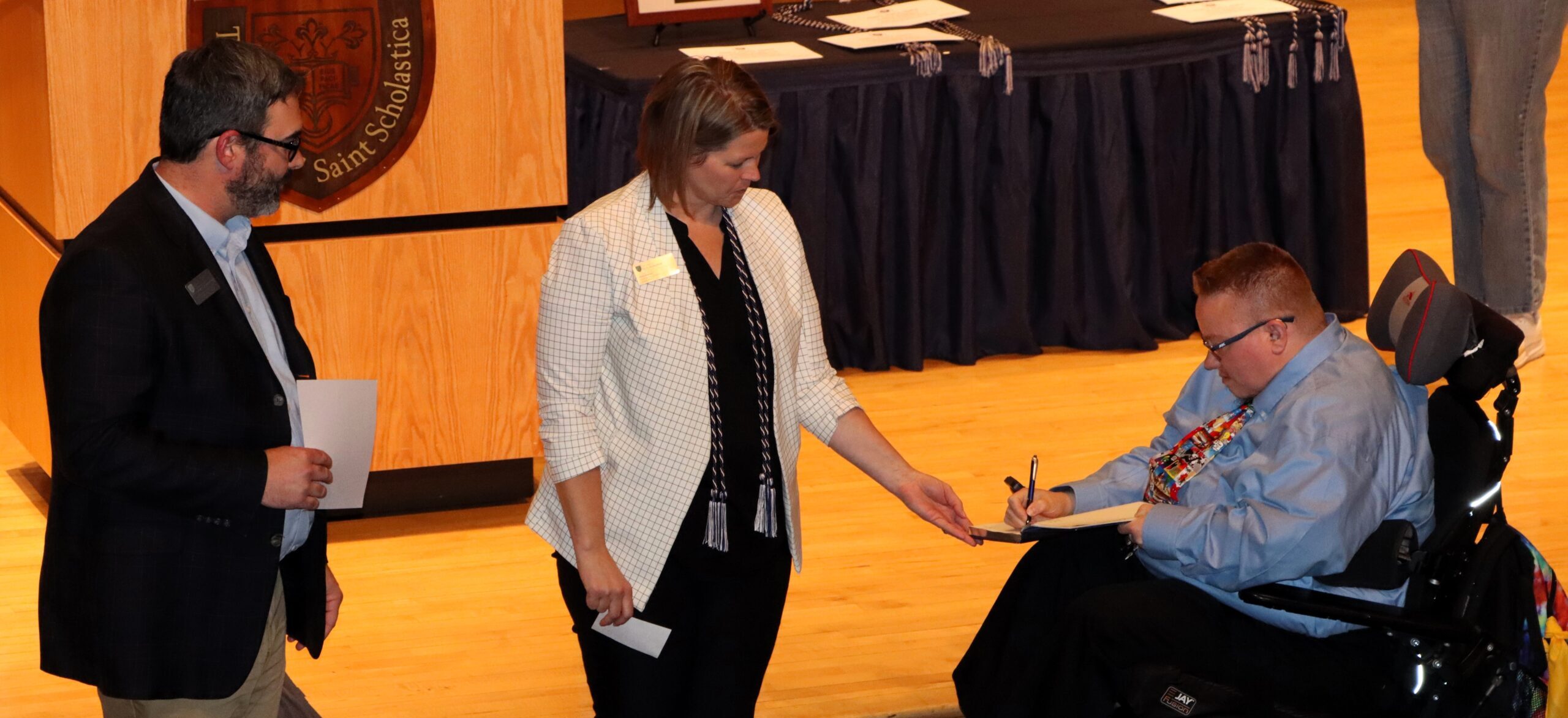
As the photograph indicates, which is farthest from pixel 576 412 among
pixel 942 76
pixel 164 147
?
pixel 942 76

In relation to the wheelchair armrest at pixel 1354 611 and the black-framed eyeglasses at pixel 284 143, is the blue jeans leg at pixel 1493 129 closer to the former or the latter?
the wheelchair armrest at pixel 1354 611

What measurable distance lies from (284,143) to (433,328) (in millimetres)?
1866

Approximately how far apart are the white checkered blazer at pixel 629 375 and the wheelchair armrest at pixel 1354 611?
740mm

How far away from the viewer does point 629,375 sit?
2.41 m

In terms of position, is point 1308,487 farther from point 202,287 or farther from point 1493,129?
point 1493,129

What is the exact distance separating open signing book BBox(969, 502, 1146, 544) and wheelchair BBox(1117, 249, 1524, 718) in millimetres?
232

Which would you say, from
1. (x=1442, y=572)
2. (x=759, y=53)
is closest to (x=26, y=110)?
(x=759, y=53)

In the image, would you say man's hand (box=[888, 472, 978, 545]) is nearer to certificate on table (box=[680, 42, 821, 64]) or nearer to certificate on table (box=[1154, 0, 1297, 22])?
certificate on table (box=[680, 42, 821, 64])

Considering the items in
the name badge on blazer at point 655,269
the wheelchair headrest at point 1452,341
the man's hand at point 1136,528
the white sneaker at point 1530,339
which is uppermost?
the name badge on blazer at point 655,269

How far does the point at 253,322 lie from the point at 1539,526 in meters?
2.96

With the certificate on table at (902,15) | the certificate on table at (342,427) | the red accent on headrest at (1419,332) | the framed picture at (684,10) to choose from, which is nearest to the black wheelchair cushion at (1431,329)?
the red accent on headrest at (1419,332)

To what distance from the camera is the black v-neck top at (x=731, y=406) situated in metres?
2.42

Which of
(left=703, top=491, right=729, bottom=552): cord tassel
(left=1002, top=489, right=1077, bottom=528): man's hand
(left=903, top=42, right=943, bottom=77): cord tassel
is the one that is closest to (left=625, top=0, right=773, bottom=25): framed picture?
(left=903, top=42, right=943, bottom=77): cord tassel

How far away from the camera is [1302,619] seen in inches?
105
